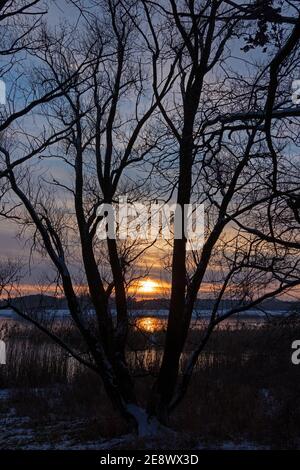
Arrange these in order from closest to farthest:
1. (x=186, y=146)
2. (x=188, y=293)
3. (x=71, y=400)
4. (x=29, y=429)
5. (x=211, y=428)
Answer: (x=186, y=146)
(x=188, y=293)
(x=211, y=428)
(x=29, y=429)
(x=71, y=400)

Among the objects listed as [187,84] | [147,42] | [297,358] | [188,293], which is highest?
[147,42]

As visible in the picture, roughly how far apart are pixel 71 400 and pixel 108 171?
20.8 feet

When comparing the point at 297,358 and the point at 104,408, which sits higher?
the point at 297,358

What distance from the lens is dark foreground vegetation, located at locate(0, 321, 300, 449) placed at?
10195 millimetres

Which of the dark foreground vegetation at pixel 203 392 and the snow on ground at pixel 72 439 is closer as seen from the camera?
the snow on ground at pixel 72 439

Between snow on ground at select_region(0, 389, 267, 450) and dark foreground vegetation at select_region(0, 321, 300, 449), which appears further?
dark foreground vegetation at select_region(0, 321, 300, 449)

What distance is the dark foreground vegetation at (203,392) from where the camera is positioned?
1020 centimetres

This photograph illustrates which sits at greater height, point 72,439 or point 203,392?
point 203,392

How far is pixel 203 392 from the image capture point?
46.7 ft

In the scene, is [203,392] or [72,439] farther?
[203,392]

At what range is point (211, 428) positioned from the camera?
10.5m
